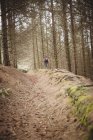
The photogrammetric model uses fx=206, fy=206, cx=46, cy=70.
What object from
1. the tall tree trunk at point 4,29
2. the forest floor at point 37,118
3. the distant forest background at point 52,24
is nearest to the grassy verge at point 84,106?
the forest floor at point 37,118

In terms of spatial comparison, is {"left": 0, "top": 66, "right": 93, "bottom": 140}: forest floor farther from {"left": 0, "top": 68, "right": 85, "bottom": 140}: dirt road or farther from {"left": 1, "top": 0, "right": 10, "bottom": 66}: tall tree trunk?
{"left": 1, "top": 0, "right": 10, "bottom": 66}: tall tree trunk

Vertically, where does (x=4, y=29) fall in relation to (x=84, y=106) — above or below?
above

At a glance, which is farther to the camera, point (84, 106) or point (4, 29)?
point (4, 29)

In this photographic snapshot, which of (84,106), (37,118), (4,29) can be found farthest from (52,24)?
(84,106)

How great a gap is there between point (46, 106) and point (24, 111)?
1066 millimetres

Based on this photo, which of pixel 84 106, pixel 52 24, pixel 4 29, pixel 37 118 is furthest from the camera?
pixel 52 24

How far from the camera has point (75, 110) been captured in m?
7.11

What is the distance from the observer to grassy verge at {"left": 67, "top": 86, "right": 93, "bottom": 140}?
5.63 meters

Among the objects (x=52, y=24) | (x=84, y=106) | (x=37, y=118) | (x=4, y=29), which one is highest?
(x=52, y=24)

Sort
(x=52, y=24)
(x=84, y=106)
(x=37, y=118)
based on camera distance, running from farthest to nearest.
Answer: (x=52, y=24) → (x=37, y=118) → (x=84, y=106)

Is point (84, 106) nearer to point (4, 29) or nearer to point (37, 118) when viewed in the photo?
point (37, 118)

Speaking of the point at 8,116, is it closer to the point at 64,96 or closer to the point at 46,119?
the point at 46,119

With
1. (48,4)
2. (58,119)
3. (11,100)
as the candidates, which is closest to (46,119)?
(58,119)

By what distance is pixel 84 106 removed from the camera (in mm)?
6492
